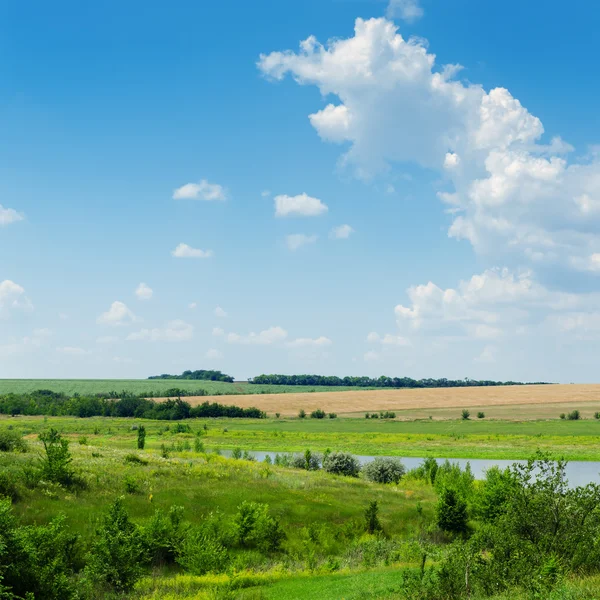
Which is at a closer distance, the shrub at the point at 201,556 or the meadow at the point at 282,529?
the meadow at the point at 282,529

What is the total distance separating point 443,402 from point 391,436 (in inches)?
2651

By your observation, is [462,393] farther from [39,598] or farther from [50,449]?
[39,598]

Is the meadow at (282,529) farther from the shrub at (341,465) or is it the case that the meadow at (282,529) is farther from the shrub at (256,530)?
the shrub at (341,465)

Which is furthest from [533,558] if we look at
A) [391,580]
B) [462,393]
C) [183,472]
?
[462,393]

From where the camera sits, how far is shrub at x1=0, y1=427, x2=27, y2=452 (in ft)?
157

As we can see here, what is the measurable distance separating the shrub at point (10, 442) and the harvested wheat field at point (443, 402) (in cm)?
10584

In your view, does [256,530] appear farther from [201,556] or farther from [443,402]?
[443,402]

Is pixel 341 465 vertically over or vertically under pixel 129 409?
over

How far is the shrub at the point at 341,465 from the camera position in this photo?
62312 mm

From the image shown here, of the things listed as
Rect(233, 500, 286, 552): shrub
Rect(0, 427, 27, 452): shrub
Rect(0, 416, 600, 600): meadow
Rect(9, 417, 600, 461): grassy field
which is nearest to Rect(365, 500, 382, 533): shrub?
Rect(0, 416, 600, 600): meadow

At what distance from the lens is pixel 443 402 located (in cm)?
16600

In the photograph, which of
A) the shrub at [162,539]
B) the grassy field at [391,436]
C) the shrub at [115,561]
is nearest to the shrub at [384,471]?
the grassy field at [391,436]

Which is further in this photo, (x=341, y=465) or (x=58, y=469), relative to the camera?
(x=341, y=465)

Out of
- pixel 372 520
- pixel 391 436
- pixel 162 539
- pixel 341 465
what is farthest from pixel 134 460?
pixel 391 436
